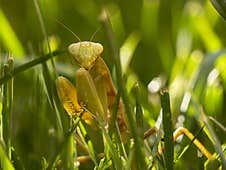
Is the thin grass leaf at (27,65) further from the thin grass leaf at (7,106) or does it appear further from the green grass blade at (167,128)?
the green grass blade at (167,128)

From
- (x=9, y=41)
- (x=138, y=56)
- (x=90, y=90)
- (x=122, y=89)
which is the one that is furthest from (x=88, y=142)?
(x=138, y=56)

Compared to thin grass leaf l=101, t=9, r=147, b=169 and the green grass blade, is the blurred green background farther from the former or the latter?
thin grass leaf l=101, t=9, r=147, b=169

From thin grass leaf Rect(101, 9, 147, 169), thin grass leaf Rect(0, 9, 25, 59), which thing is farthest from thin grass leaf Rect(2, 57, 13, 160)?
thin grass leaf Rect(0, 9, 25, 59)

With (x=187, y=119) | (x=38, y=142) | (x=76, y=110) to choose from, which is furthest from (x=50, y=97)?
(x=187, y=119)

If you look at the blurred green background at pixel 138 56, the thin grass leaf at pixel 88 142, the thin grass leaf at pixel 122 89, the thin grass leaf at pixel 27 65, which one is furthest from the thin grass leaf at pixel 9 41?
the thin grass leaf at pixel 122 89

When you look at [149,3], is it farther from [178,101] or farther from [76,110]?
[76,110]

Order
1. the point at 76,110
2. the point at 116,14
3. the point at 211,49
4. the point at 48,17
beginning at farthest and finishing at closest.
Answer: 1. the point at 48,17
2. the point at 116,14
3. the point at 211,49
4. the point at 76,110
